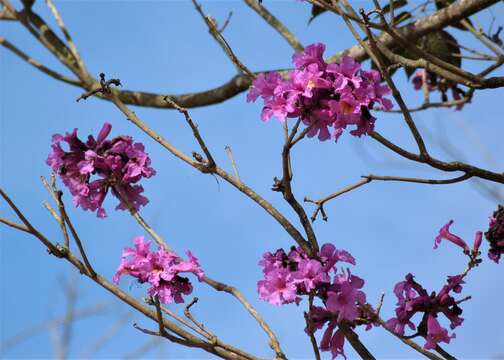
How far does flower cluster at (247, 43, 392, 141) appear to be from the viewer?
6.07 feet

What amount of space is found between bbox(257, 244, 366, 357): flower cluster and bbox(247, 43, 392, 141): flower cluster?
303 mm

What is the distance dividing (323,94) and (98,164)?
68 centimetres

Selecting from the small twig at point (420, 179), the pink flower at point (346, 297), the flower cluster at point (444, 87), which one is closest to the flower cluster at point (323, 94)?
the small twig at point (420, 179)

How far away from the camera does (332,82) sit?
187 centimetres

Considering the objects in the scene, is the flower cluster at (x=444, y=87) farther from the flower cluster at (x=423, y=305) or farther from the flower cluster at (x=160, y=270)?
the flower cluster at (x=160, y=270)

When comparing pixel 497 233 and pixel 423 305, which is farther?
pixel 497 233

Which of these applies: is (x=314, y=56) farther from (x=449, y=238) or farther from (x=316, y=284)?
(x=449, y=238)

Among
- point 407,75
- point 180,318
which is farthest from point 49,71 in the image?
point 180,318

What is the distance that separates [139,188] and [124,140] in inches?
6.1

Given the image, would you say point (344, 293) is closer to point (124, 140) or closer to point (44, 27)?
point (124, 140)

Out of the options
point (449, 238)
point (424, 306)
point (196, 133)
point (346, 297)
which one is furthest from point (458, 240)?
point (196, 133)

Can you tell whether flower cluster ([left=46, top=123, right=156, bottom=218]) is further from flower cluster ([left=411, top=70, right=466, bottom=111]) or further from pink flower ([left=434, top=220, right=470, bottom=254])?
flower cluster ([left=411, top=70, right=466, bottom=111])

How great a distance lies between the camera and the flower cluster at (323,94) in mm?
1851

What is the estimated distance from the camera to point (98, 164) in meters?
2.15
